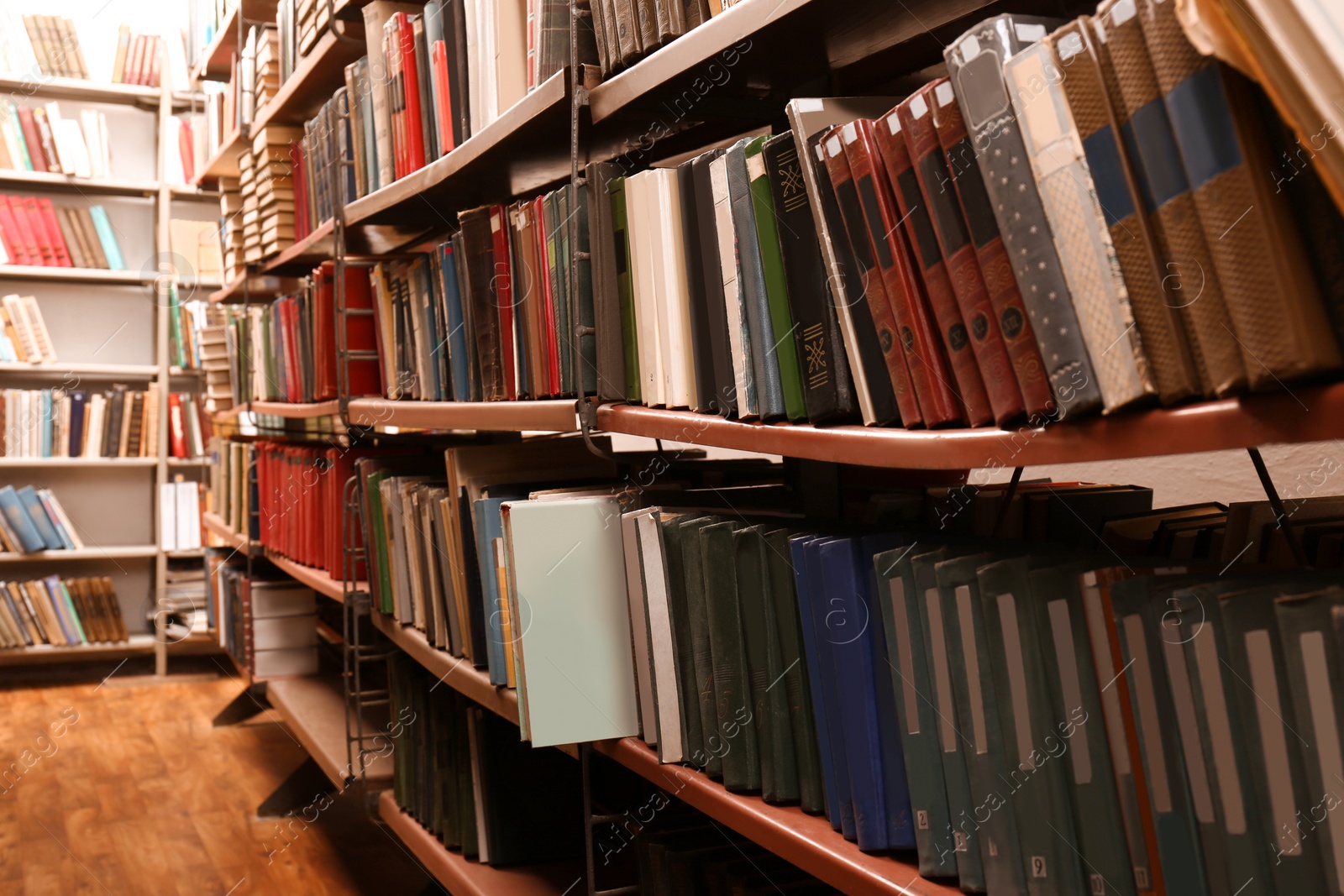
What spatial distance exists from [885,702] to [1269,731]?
1.12 ft

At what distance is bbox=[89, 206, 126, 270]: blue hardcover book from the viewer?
186 inches

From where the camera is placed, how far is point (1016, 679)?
767mm

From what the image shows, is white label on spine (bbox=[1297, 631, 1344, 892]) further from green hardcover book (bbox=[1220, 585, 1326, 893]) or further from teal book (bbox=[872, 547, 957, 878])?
teal book (bbox=[872, 547, 957, 878])

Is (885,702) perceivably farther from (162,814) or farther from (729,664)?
(162,814)

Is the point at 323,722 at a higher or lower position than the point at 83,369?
lower

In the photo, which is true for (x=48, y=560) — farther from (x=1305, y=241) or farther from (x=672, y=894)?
(x=1305, y=241)

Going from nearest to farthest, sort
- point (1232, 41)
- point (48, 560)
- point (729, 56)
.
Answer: point (1232, 41) → point (729, 56) → point (48, 560)

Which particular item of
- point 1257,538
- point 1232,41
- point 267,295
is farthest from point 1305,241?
point 267,295

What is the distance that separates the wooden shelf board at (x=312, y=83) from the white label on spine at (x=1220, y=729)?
2.21 m

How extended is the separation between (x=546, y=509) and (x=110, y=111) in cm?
480

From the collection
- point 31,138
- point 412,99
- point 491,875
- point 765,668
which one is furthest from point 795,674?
point 31,138

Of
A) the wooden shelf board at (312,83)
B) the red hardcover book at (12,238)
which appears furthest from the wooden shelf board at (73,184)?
the wooden shelf board at (312,83)

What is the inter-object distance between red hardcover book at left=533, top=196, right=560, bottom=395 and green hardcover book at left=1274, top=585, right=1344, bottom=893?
1008mm

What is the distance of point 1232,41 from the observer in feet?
1.76
